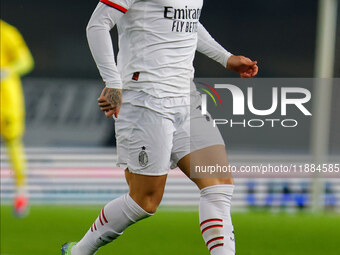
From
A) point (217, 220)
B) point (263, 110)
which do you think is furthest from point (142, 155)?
point (263, 110)

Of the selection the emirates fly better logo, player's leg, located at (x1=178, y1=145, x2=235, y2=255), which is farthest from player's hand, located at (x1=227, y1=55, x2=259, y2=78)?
the emirates fly better logo

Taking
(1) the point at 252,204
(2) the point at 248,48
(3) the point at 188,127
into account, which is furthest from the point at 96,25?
(2) the point at 248,48

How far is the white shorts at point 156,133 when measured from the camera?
3.57m

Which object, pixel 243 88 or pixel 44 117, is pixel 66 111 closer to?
pixel 44 117

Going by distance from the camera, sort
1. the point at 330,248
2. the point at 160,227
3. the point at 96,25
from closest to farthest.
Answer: the point at 96,25 < the point at 330,248 < the point at 160,227

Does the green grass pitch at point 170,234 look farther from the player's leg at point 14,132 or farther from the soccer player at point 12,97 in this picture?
the soccer player at point 12,97

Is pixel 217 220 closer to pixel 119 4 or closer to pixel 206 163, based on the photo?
pixel 206 163

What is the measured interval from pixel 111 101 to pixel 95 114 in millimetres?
7449

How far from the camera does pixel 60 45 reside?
1088 cm

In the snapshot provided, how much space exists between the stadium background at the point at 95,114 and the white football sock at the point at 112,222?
361cm

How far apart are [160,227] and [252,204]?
2.58m

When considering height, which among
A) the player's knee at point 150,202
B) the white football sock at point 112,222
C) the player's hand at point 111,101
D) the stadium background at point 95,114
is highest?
the player's hand at point 111,101

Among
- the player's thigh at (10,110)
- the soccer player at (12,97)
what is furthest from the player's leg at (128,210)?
the player's thigh at (10,110)

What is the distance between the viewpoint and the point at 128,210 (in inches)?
144
